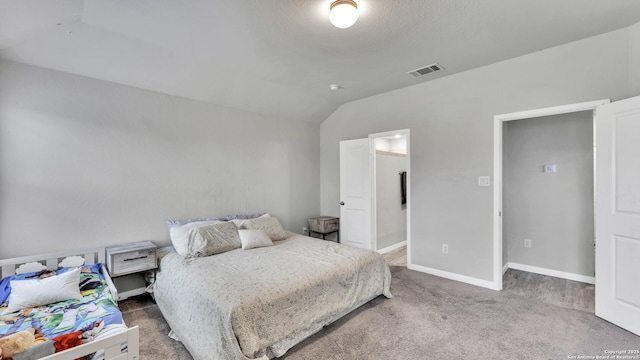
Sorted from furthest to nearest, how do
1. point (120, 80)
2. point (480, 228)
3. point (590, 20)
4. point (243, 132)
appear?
point (243, 132), point (480, 228), point (120, 80), point (590, 20)

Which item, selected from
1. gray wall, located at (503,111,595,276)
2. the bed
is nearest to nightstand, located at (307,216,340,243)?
the bed

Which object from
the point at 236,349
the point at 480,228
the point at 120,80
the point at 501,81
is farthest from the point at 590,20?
the point at 120,80

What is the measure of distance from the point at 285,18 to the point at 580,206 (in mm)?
4283

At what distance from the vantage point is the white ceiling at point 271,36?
7.00ft

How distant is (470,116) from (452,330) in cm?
252

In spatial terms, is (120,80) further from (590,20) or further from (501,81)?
(590,20)

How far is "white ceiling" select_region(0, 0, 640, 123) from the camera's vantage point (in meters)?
2.13

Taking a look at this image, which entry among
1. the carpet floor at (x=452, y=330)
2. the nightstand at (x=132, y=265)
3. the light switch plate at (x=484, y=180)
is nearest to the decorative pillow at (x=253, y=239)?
the nightstand at (x=132, y=265)

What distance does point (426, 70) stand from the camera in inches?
134

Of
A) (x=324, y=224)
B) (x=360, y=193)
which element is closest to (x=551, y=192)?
(x=360, y=193)

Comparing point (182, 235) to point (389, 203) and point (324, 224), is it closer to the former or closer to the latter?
point (324, 224)

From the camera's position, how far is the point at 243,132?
423 centimetres

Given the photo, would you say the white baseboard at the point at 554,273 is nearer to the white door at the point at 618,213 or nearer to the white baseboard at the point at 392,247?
the white door at the point at 618,213

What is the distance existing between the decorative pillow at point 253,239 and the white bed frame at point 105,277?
1283mm
